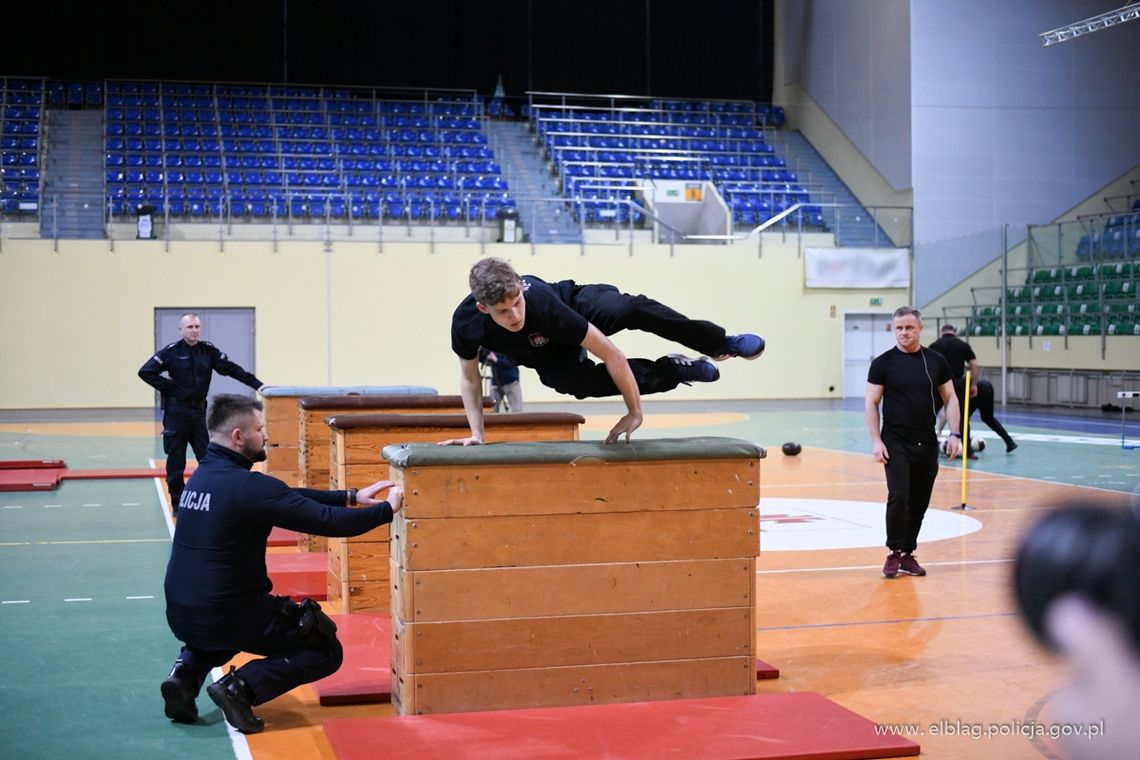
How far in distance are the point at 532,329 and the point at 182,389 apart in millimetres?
6859

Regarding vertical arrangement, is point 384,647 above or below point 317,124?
below

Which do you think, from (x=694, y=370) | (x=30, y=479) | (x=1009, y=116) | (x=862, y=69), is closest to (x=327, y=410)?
(x=694, y=370)

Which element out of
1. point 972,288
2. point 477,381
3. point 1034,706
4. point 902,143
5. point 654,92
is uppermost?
point 654,92

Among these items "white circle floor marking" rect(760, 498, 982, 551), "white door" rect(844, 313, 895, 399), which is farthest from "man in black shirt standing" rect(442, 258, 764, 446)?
"white door" rect(844, 313, 895, 399)

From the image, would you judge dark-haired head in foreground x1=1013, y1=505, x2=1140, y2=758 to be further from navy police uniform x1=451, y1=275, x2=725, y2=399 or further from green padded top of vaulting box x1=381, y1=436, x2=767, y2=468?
→ navy police uniform x1=451, y1=275, x2=725, y2=399

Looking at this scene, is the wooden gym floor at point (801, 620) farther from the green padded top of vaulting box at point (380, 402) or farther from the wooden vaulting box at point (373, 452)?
the green padded top of vaulting box at point (380, 402)

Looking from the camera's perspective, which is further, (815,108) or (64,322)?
(815,108)

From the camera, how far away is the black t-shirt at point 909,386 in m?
8.34

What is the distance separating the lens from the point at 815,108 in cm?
3506

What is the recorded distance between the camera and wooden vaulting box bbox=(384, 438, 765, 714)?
205 inches

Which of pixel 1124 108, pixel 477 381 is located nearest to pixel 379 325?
pixel 1124 108

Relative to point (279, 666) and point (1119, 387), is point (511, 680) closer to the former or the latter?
point (279, 666)

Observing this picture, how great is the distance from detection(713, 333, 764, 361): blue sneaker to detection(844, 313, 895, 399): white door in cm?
2546

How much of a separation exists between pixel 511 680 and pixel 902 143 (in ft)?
91.2
